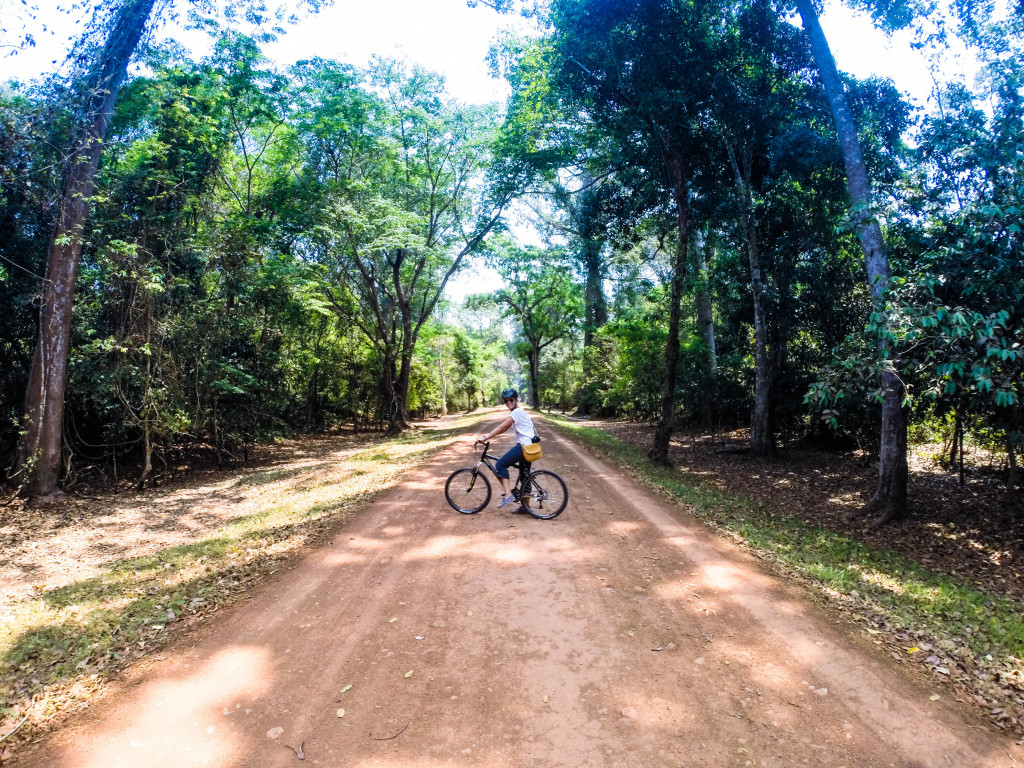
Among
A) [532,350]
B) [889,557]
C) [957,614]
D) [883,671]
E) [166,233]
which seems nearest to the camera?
[883,671]

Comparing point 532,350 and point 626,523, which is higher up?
point 532,350

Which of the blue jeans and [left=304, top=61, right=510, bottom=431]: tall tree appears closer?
the blue jeans

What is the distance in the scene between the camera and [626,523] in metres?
7.45

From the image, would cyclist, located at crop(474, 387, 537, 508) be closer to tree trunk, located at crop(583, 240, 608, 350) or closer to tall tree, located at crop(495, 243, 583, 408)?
tall tree, located at crop(495, 243, 583, 408)

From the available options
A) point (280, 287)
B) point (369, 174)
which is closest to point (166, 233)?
point (280, 287)

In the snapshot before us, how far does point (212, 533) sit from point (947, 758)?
8876 mm

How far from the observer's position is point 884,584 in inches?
228

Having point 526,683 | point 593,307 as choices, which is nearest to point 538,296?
point 593,307

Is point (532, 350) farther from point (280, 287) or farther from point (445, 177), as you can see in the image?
point (280, 287)

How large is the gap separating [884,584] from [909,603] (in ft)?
1.94

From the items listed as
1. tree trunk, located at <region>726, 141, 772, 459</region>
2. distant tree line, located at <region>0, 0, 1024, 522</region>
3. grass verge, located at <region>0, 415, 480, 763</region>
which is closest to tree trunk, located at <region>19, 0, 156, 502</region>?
distant tree line, located at <region>0, 0, 1024, 522</region>

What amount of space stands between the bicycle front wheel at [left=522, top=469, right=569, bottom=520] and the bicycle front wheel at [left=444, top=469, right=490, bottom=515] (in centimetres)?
69

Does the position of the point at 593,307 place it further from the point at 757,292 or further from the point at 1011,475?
the point at 1011,475

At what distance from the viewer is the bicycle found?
754 centimetres
